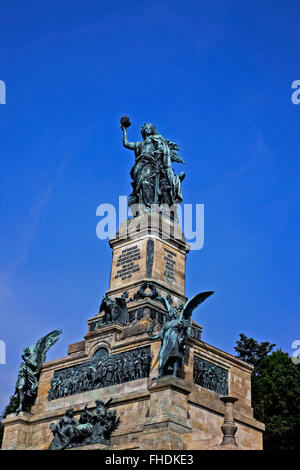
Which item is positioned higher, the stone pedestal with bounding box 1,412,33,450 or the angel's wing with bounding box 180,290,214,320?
the angel's wing with bounding box 180,290,214,320

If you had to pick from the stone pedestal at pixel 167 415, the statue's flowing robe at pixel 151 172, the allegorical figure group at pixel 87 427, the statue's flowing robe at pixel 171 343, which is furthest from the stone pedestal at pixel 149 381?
the statue's flowing robe at pixel 151 172

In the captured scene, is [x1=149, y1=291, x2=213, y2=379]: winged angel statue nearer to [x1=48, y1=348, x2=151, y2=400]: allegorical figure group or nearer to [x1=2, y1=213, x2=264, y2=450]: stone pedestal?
[x1=2, y1=213, x2=264, y2=450]: stone pedestal

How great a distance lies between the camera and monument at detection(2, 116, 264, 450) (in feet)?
73.5

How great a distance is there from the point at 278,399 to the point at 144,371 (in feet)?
53.9

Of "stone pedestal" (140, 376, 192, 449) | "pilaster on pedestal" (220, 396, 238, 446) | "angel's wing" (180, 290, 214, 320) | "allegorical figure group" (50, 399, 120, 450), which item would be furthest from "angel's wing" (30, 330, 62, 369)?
"pilaster on pedestal" (220, 396, 238, 446)

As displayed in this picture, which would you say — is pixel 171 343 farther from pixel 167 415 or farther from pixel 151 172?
pixel 151 172

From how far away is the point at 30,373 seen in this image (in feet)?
91.2

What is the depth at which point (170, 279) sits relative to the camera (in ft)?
95.1

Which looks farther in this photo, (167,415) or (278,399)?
(278,399)

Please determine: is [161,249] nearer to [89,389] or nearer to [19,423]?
[89,389]

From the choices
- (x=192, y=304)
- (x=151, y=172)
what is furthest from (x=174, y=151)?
(x=192, y=304)

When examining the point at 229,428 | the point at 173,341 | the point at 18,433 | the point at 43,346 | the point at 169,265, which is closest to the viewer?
the point at 229,428
